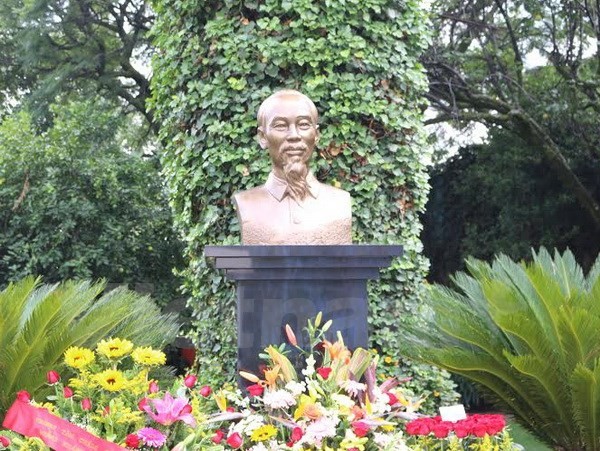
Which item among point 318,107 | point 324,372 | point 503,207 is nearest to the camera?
point 324,372

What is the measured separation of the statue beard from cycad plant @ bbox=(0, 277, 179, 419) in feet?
5.57

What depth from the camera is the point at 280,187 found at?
15.7 feet

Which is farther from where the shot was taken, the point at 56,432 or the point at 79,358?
the point at 79,358

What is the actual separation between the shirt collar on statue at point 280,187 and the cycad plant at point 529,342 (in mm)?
1362

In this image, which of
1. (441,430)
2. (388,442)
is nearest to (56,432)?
(388,442)

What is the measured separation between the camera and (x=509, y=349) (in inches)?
229

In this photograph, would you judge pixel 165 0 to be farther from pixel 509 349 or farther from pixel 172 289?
pixel 172 289

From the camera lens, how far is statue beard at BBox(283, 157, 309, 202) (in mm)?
4660

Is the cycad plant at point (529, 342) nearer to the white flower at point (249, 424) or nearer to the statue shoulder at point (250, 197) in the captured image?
the statue shoulder at point (250, 197)

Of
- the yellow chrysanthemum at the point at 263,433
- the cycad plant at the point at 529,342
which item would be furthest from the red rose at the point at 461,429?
the cycad plant at the point at 529,342

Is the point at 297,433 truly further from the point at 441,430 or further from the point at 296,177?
the point at 296,177

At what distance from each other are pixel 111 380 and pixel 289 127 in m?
1.65

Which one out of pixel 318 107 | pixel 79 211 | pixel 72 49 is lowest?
pixel 318 107

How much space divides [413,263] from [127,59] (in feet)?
30.0
